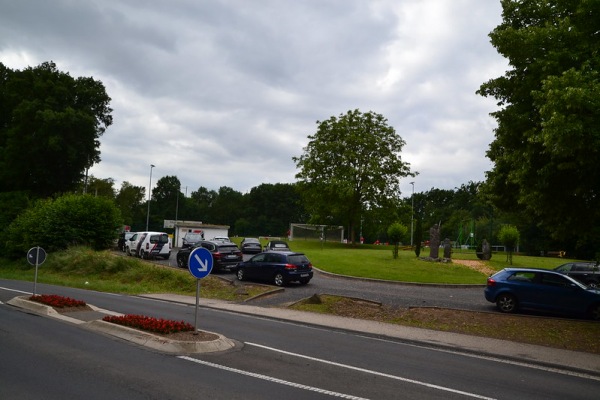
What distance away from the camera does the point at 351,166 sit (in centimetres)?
5178

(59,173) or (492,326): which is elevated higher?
(59,173)

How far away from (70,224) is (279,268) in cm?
2019

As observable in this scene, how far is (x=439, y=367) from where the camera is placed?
28.8ft

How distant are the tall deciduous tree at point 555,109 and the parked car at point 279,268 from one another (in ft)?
34.0

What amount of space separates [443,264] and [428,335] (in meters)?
19.2

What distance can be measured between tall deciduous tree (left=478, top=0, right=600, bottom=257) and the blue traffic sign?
294 inches

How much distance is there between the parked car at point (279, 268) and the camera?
21.1m

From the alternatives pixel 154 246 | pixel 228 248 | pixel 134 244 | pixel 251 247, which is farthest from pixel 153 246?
pixel 228 248

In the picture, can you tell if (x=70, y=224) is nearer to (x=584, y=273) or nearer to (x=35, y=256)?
(x=35, y=256)

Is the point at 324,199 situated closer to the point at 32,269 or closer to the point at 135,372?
the point at 32,269

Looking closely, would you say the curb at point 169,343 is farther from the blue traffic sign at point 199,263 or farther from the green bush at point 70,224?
the green bush at point 70,224

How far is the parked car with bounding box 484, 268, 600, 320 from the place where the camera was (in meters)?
14.7

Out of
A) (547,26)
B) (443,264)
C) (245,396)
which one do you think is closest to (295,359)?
(245,396)

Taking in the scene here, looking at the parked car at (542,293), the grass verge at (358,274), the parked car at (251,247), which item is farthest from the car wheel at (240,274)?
the parked car at (251,247)
